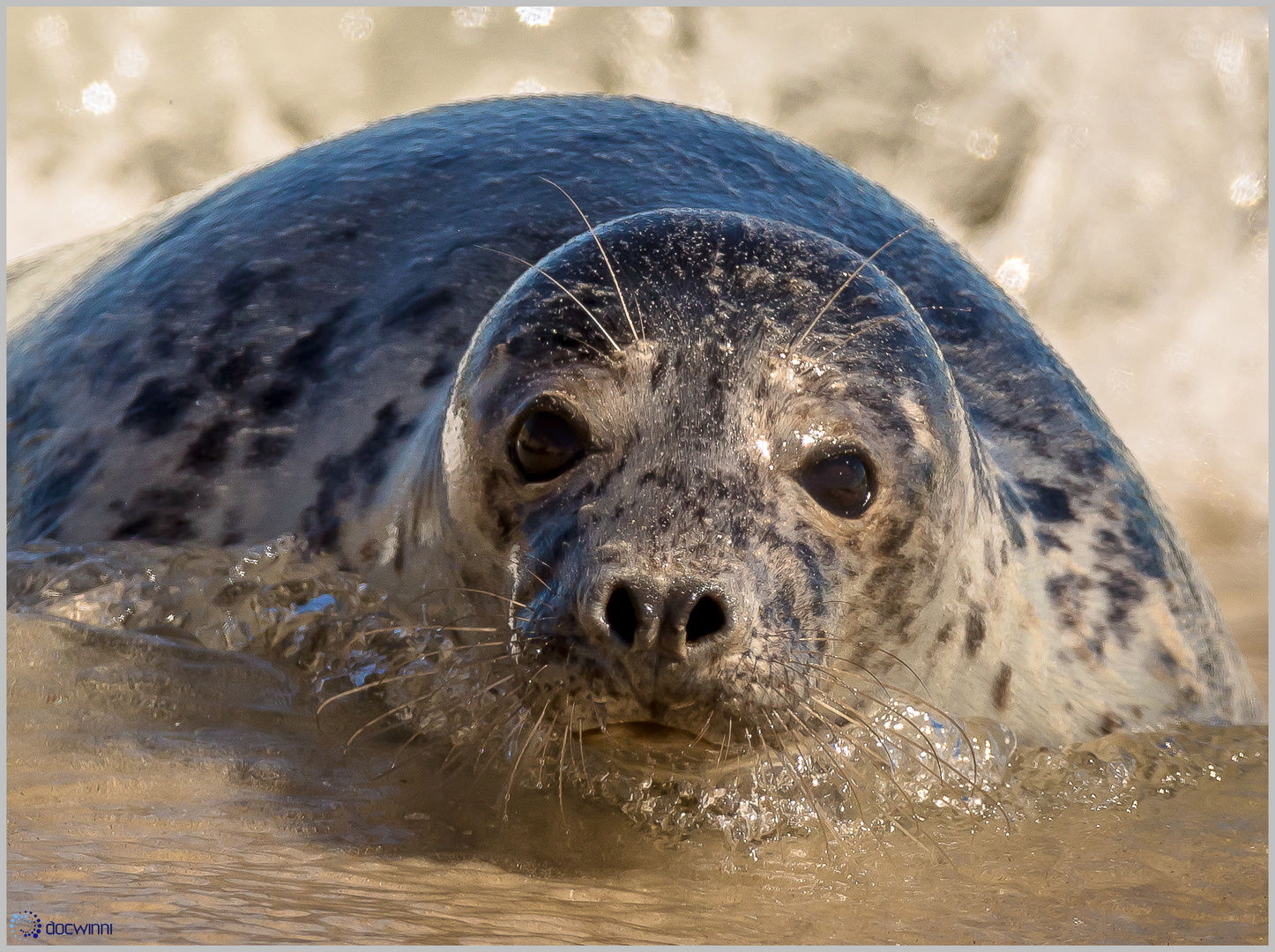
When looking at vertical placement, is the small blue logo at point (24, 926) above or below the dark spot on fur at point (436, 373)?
below

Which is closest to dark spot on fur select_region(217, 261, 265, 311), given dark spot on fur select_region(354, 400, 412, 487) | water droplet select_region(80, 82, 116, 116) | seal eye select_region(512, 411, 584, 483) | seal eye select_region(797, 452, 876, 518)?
dark spot on fur select_region(354, 400, 412, 487)

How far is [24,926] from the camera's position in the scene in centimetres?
174

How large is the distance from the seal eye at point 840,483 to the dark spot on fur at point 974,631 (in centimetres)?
49

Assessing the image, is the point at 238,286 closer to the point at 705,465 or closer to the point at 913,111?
the point at 705,465

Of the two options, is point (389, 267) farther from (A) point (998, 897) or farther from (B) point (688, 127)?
(A) point (998, 897)

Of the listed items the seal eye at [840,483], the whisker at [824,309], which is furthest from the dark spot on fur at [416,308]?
the seal eye at [840,483]

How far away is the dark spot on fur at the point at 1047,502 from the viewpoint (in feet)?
11.2

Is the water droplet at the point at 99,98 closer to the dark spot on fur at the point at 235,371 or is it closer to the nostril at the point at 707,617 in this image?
the dark spot on fur at the point at 235,371

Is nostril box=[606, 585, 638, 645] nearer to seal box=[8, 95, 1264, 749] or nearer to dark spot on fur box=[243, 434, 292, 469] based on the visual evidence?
seal box=[8, 95, 1264, 749]

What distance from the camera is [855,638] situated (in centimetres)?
263

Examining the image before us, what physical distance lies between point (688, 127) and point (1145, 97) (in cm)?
424

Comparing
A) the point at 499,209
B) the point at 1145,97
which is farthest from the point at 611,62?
the point at 499,209

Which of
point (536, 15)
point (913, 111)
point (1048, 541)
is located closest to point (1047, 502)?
point (1048, 541)

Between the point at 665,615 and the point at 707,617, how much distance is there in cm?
8
